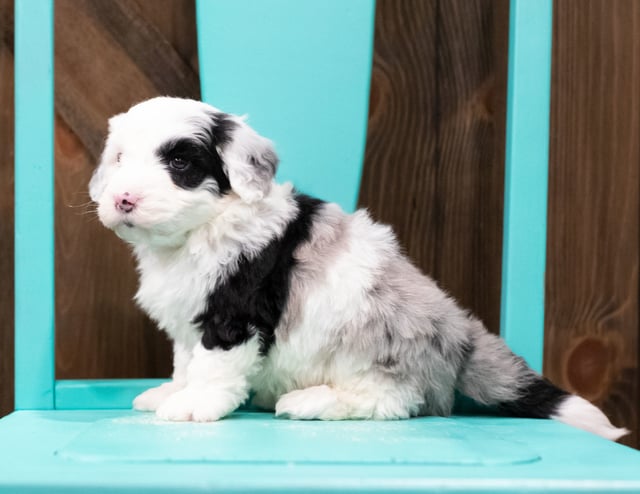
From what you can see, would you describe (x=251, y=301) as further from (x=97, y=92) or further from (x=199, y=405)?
(x=97, y=92)

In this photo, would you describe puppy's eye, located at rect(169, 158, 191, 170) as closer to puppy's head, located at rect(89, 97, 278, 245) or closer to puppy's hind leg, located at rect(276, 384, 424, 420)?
puppy's head, located at rect(89, 97, 278, 245)

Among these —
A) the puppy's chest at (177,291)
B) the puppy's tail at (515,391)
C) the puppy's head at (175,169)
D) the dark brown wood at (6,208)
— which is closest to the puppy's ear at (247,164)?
the puppy's head at (175,169)

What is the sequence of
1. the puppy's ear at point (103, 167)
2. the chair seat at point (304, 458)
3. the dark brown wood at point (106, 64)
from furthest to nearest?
the dark brown wood at point (106, 64) < the puppy's ear at point (103, 167) < the chair seat at point (304, 458)

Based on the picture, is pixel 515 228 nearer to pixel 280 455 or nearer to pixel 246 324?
pixel 246 324

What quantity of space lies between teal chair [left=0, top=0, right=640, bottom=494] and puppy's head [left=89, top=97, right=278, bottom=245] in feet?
0.70

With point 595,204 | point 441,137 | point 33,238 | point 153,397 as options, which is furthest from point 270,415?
point 595,204

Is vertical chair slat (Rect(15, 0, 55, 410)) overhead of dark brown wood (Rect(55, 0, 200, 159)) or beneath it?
beneath

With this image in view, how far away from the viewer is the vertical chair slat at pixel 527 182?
1.24 metres

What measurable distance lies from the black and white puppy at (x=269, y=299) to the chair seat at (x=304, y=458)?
0.30ft

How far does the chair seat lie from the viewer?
72 centimetres

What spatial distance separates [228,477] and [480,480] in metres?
0.23

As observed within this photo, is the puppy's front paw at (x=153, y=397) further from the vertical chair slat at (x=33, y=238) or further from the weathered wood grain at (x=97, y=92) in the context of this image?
the weathered wood grain at (x=97, y=92)

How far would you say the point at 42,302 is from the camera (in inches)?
46.9

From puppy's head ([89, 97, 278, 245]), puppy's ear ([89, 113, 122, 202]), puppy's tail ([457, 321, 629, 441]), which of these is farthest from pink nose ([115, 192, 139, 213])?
puppy's tail ([457, 321, 629, 441])
